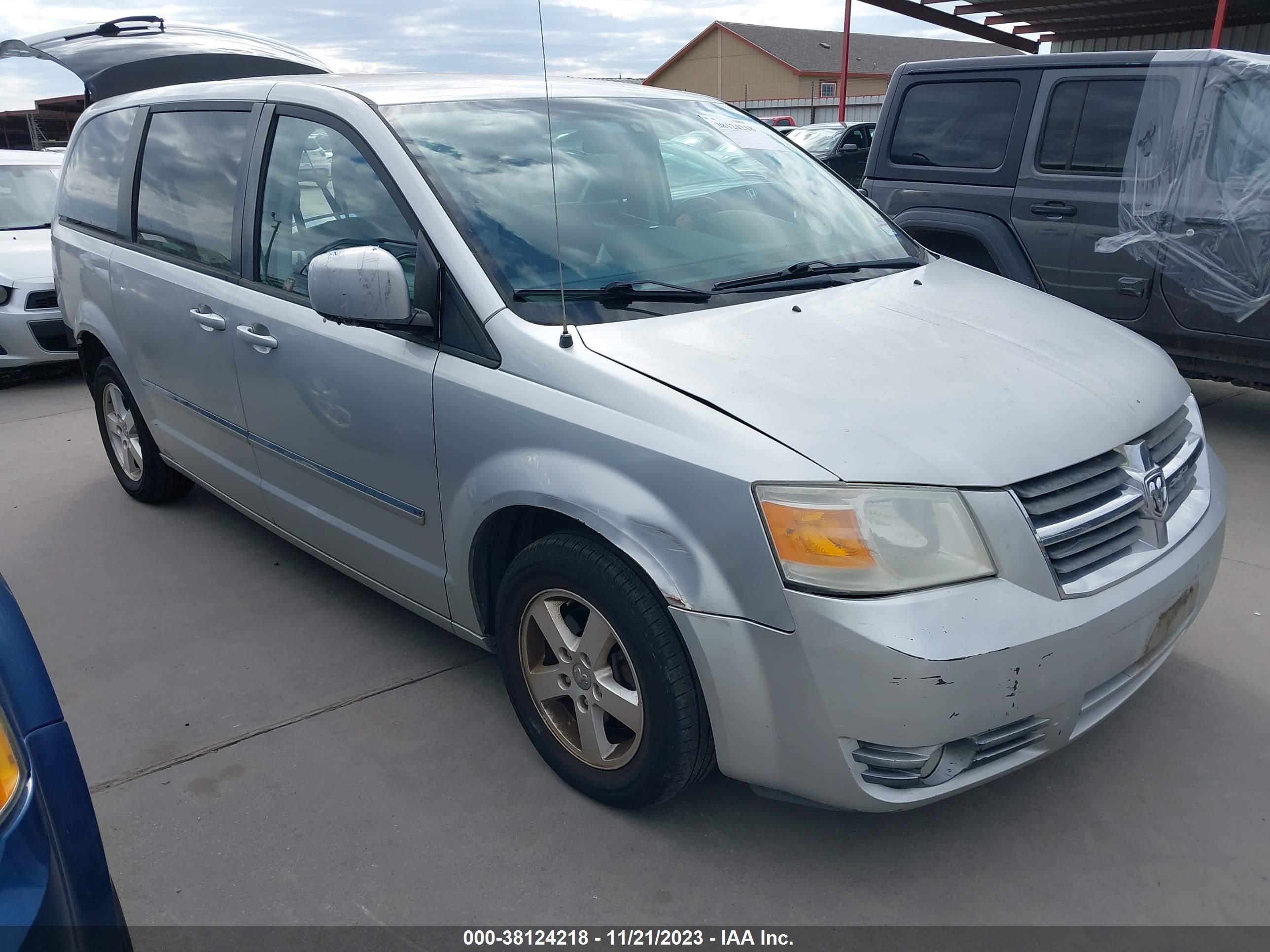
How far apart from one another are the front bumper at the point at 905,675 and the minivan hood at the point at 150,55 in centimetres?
454

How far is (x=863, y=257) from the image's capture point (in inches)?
126

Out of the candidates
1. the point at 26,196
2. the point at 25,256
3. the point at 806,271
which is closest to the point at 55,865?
the point at 806,271

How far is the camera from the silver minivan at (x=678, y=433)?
6.73 ft

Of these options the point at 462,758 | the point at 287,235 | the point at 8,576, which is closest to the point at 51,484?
the point at 8,576

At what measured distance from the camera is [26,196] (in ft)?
28.7

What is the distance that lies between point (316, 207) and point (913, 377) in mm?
1980

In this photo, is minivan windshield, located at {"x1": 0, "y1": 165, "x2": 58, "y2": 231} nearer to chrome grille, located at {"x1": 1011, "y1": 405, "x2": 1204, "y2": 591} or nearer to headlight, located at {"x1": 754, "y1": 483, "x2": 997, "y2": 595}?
headlight, located at {"x1": 754, "y1": 483, "x2": 997, "y2": 595}

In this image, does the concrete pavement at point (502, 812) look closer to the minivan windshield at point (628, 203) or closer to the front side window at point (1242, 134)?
the minivan windshield at point (628, 203)

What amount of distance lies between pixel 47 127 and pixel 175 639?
3010 cm

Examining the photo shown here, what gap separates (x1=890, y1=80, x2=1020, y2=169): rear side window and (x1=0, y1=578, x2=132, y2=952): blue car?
18.4 feet

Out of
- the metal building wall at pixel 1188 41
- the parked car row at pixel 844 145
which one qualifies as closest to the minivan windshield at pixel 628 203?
the parked car row at pixel 844 145

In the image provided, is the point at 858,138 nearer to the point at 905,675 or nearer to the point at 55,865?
the point at 905,675

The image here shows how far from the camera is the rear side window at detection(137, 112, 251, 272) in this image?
3584 millimetres

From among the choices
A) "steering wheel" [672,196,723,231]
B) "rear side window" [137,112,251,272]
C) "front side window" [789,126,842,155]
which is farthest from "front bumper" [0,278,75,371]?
"front side window" [789,126,842,155]
